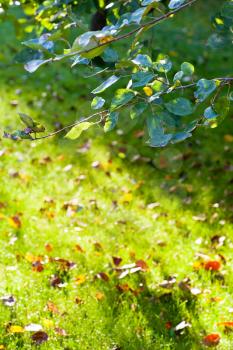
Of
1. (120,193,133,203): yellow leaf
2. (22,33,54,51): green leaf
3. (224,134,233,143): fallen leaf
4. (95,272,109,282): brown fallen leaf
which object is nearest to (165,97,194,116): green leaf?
(22,33,54,51): green leaf

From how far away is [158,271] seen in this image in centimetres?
301

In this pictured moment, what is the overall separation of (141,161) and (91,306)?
1999 mm

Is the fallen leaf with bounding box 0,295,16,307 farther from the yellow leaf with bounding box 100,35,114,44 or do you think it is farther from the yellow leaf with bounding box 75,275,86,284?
the yellow leaf with bounding box 100,35,114,44

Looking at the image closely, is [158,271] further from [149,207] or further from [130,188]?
[130,188]

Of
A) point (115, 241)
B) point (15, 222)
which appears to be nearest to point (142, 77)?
point (115, 241)

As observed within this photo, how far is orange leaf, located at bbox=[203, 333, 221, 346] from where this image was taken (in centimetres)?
246

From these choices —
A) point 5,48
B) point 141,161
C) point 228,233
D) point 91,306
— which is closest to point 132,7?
point 91,306

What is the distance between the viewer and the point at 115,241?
131 inches

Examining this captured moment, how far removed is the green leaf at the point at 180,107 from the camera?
146 centimetres

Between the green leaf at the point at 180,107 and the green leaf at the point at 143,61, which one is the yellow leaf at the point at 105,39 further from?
the green leaf at the point at 180,107

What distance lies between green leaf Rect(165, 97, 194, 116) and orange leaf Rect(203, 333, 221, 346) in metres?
1.38

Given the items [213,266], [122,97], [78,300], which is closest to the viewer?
[122,97]

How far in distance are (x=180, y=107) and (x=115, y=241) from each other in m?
1.96

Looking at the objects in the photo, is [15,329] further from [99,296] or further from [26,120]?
[26,120]
